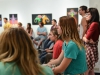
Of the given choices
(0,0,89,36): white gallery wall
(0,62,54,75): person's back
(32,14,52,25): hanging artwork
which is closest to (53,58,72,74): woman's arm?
(0,62,54,75): person's back

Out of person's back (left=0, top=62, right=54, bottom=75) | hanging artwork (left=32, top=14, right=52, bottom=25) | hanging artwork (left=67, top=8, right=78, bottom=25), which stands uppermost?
hanging artwork (left=67, top=8, right=78, bottom=25)

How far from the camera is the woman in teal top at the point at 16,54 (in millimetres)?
1135

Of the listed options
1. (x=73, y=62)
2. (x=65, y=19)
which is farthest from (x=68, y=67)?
(x=65, y=19)

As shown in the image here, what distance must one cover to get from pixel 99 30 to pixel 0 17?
25.4 feet

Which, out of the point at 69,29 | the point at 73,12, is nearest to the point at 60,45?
the point at 69,29

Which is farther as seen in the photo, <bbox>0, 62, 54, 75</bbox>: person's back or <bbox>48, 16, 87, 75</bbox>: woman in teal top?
<bbox>48, 16, 87, 75</bbox>: woman in teal top

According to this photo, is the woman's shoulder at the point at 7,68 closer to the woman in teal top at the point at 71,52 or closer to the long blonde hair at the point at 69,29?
the woman in teal top at the point at 71,52

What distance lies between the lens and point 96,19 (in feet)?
10.5

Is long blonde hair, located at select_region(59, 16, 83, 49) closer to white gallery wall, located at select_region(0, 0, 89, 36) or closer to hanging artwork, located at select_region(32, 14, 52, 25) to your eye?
white gallery wall, located at select_region(0, 0, 89, 36)

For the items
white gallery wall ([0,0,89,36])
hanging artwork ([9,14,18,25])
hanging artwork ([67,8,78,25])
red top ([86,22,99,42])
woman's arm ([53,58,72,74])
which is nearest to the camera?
woman's arm ([53,58,72,74])

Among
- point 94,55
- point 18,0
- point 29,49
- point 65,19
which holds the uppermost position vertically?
point 18,0

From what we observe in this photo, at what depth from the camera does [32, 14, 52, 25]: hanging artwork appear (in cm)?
905

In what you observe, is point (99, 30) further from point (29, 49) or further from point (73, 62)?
point (29, 49)

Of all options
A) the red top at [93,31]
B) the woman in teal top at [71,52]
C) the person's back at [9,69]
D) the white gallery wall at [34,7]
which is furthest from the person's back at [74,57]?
the white gallery wall at [34,7]
